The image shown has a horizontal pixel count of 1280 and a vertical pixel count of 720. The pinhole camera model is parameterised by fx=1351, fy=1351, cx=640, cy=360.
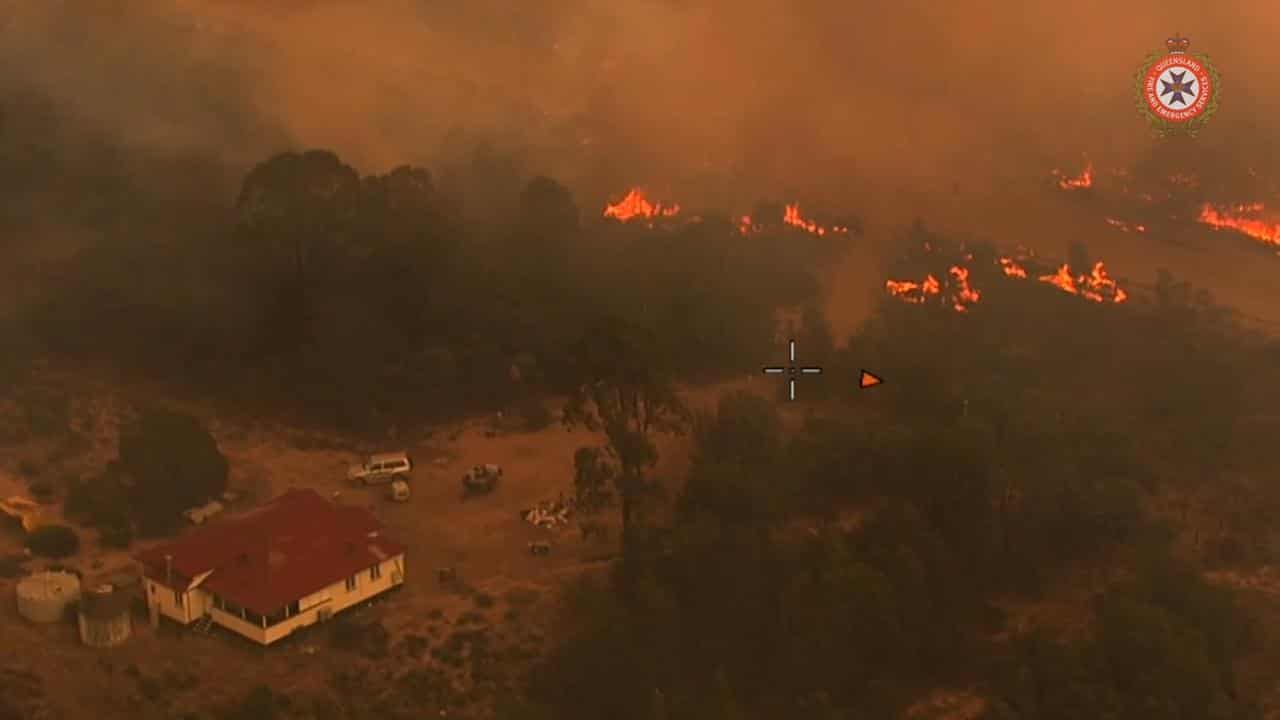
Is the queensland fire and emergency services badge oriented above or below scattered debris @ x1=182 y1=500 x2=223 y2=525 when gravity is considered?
above

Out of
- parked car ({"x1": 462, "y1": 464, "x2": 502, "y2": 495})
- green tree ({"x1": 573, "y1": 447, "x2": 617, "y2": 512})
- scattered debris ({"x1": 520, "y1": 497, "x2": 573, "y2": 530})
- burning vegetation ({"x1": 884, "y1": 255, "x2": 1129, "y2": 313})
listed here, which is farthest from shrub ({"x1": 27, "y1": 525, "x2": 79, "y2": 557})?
burning vegetation ({"x1": 884, "y1": 255, "x2": 1129, "y2": 313})

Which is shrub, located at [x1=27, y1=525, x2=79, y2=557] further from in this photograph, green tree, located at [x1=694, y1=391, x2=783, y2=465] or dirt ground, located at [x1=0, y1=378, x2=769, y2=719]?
green tree, located at [x1=694, y1=391, x2=783, y2=465]

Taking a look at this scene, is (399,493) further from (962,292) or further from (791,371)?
(962,292)

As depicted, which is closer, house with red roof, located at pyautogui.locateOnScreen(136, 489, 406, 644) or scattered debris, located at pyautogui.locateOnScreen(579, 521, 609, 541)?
house with red roof, located at pyautogui.locateOnScreen(136, 489, 406, 644)

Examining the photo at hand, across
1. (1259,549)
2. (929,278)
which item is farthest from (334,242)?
(1259,549)

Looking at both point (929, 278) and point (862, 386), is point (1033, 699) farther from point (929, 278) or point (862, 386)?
point (929, 278)

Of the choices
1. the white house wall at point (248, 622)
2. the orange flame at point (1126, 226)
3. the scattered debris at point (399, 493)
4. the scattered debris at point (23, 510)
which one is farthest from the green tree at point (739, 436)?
the orange flame at point (1126, 226)
